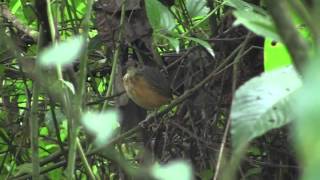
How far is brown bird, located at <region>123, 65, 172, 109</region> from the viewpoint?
2.24 meters

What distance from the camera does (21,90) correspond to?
2.51 m

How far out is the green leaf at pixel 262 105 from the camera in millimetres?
458

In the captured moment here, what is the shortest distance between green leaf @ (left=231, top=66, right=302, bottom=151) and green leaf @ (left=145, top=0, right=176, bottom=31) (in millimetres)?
940

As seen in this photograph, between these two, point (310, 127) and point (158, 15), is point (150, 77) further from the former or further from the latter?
point (310, 127)

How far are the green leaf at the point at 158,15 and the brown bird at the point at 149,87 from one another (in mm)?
656

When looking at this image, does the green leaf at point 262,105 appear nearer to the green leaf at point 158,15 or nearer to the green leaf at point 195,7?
the green leaf at point 158,15

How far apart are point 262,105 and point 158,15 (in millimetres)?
1000

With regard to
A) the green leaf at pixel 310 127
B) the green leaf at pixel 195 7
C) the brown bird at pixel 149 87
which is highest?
the green leaf at pixel 195 7

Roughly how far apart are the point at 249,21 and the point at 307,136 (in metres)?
0.30

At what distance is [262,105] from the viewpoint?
50 cm

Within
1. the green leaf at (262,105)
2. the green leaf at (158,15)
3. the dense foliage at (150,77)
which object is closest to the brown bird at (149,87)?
the dense foliage at (150,77)

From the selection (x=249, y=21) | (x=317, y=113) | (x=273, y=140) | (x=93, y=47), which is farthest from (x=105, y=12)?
(x=317, y=113)

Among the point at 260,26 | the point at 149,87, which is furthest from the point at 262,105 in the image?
the point at 149,87

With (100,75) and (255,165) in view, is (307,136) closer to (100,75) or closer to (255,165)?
(255,165)
